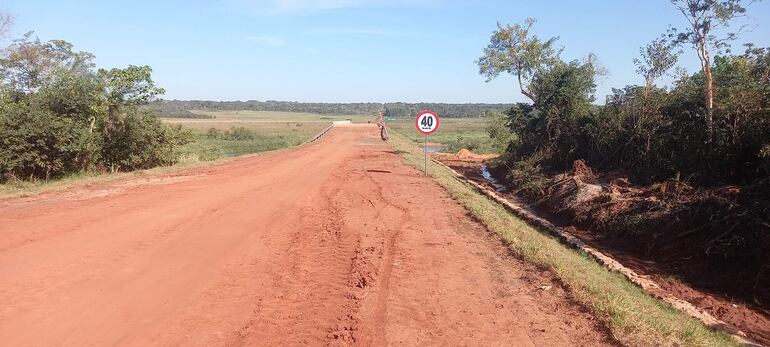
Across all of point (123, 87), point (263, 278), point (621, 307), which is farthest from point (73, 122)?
point (621, 307)

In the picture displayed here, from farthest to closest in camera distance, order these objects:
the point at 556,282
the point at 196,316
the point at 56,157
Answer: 1. the point at 56,157
2. the point at 556,282
3. the point at 196,316

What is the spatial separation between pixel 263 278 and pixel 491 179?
2014 centimetres

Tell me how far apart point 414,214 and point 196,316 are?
233 inches

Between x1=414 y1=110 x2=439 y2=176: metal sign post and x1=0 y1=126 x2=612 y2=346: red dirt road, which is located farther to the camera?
x1=414 y1=110 x2=439 y2=176: metal sign post

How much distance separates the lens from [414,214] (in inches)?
404

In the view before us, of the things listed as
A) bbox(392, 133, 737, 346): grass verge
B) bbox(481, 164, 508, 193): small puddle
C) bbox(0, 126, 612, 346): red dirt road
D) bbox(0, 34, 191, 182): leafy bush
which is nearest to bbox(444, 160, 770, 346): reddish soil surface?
bbox(392, 133, 737, 346): grass verge

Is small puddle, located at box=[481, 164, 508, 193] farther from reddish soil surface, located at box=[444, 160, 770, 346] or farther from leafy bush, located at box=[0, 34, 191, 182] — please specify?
leafy bush, located at box=[0, 34, 191, 182]

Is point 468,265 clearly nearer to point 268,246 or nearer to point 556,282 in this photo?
point 556,282

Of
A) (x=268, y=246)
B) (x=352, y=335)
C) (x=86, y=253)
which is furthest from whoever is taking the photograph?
(x=268, y=246)

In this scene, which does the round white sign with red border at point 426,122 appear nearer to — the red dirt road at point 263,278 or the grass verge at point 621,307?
the red dirt road at point 263,278

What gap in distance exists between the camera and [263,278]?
19.6ft

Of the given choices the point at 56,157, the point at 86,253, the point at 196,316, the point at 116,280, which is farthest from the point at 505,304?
the point at 56,157

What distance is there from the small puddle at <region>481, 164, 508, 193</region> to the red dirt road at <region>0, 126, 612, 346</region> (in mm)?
10927

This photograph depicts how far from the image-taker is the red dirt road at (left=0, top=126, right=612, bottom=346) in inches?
182
